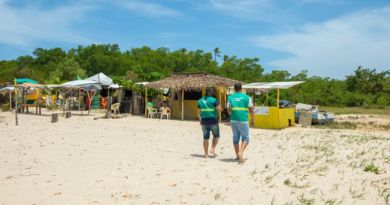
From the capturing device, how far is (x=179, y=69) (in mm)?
64062

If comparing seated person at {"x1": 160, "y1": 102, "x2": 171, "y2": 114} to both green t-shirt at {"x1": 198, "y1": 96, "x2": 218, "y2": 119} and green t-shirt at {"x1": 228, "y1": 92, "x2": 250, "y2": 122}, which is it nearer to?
green t-shirt at {"x1": 198, "y1": 96, "x2": 218, "y2": 119}

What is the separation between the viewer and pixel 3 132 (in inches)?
516

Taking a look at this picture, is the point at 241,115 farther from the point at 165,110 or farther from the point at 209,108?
the point at 165,110

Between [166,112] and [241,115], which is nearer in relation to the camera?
[241,115]

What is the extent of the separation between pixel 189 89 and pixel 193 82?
539mm

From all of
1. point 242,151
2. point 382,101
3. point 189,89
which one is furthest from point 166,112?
point 382,101

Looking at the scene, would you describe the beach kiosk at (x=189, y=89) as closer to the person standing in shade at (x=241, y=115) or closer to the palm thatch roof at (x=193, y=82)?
the palm thatch roof at (x=193, y=82)

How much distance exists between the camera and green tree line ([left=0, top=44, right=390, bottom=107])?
41.1 m

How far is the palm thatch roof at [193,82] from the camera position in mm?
18847

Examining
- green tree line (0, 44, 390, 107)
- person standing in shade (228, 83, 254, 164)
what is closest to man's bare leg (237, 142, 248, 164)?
person standing in shade (228, 83, 254, 164)

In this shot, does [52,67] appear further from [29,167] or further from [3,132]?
[29,167]

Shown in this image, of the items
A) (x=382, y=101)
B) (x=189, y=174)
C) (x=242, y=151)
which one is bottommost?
(x=189, y=174)

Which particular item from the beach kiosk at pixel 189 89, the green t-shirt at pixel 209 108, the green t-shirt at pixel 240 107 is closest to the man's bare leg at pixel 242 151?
the green t-shirt at pixel 240 107

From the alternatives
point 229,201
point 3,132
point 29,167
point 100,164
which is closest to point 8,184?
point 29,167
